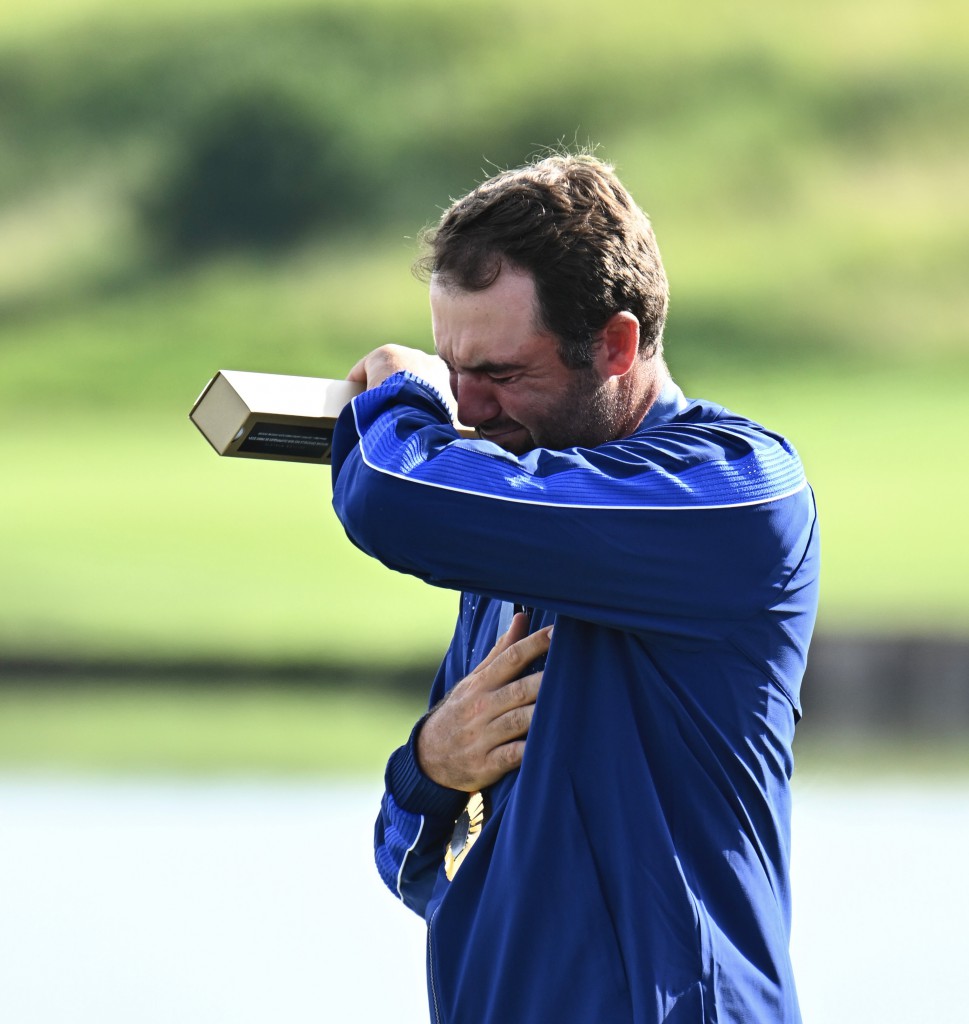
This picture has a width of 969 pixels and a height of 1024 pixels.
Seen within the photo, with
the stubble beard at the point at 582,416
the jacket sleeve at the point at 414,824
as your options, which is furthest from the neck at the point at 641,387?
the jacket sleeve at the point at 414,824

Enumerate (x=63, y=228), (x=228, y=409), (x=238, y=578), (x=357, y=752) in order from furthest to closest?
(x=63, y=228) < (x=238, y=578) < (x=357, y=752) < (x=228, y=409)

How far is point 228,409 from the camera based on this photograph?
40.7 inches

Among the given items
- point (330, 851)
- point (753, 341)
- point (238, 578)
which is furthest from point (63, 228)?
point (330, 851)

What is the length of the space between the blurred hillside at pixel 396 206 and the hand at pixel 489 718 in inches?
251

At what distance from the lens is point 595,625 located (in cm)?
85

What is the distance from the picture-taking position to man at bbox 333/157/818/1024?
81 cm

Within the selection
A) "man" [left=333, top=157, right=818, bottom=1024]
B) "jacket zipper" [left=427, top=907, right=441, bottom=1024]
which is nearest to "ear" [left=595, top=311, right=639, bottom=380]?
"man" [left=333, top=157, right=818, bottom=1024]

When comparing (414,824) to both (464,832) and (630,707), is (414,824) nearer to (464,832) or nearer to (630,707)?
(464,832)

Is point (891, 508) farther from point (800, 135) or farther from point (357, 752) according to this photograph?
point (357, 752)

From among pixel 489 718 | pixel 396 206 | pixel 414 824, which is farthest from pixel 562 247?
pixel 396 206

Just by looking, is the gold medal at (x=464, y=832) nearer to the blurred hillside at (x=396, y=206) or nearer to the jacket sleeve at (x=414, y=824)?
the jacket sleeve at (x=414, y=824)

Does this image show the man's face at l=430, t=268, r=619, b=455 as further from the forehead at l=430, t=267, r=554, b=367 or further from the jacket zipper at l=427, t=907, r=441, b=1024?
the jacket zipper at l=427, t=907, r=441, b=1024

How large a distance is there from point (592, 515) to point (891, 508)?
6554 millimetres

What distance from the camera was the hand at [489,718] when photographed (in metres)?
A: 0.90
